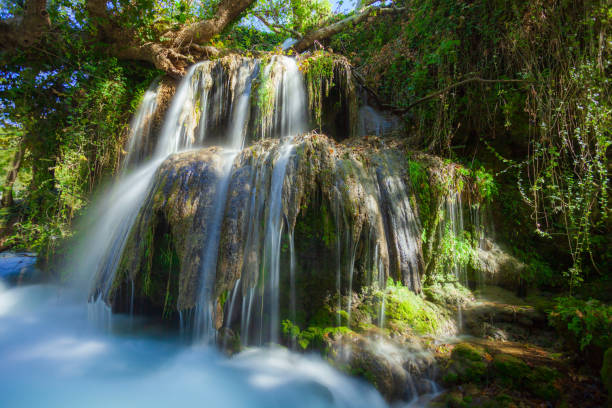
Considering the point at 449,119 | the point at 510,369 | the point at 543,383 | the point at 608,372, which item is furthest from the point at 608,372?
the point at 449,119

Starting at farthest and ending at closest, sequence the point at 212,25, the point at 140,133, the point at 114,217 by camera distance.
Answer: the point at 212,25, the point at 140,133, the point at 114,217

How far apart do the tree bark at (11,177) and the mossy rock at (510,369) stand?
9.11m

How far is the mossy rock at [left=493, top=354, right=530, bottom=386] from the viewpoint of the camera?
2.60 m

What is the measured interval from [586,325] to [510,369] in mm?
891

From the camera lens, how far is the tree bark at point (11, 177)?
5879 millimetres

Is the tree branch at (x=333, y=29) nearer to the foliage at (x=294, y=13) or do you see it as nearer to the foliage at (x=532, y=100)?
the foliage at (x=294, y=13)

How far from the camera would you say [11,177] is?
6.02 m

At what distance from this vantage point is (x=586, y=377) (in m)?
2.56

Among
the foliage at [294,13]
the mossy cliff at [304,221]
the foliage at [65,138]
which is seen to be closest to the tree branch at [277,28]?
the foliage at [294,13]

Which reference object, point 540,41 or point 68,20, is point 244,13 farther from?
point 540,41

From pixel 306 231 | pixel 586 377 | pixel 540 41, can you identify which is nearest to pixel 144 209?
pixel 306 231

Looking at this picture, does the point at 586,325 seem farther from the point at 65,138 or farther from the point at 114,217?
the point at 65,138

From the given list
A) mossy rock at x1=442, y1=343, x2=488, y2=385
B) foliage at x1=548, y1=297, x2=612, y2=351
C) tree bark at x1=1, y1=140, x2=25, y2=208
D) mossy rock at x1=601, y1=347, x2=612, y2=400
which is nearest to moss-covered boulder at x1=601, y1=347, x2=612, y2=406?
mossy rock at x1=601, y1=347, x2=612, y2=400

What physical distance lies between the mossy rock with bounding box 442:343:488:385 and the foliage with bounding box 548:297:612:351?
0.86 meters
